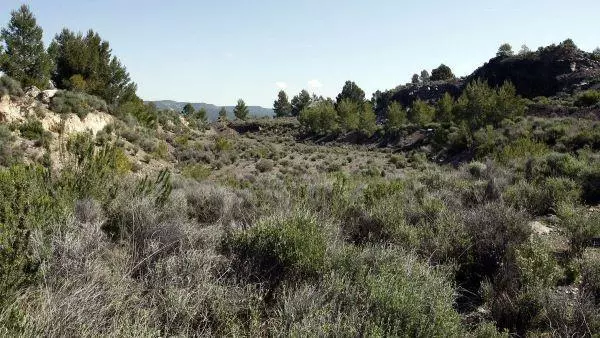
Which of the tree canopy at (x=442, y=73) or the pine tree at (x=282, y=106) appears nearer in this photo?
the tree canopy at (x=442, y=73)

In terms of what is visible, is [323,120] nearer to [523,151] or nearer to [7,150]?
[523,151]

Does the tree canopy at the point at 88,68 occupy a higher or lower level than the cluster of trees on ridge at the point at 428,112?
higher

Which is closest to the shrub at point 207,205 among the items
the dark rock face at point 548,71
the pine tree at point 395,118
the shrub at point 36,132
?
the shrub at point 36,132

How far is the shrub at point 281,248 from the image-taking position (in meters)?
4.52

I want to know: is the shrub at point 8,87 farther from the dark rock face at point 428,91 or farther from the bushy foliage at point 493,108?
the dark rock face at point 428,91

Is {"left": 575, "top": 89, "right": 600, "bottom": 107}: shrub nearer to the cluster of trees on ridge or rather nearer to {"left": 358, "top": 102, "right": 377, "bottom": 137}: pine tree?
the cluster of trees on ridge

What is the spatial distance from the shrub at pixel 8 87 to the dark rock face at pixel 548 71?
185 ft

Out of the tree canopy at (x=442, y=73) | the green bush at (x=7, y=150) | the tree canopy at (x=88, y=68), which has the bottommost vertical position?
the green bush at (x=7, y=150)

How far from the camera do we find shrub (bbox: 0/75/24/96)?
17734 millimetres

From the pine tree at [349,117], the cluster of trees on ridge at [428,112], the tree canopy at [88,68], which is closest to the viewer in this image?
the tree canopy at [88,68]

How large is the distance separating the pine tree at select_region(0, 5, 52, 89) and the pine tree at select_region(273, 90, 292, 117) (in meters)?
76.4

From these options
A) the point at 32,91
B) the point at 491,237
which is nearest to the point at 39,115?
the point at 32,91

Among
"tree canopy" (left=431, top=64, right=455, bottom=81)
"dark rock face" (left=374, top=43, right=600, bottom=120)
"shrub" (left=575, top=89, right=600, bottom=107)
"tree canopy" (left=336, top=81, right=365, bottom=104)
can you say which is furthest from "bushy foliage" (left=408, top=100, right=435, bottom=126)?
"tree canopy" (left=431, top=64, right=455, bottom=81)

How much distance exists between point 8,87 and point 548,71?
2731 inches
